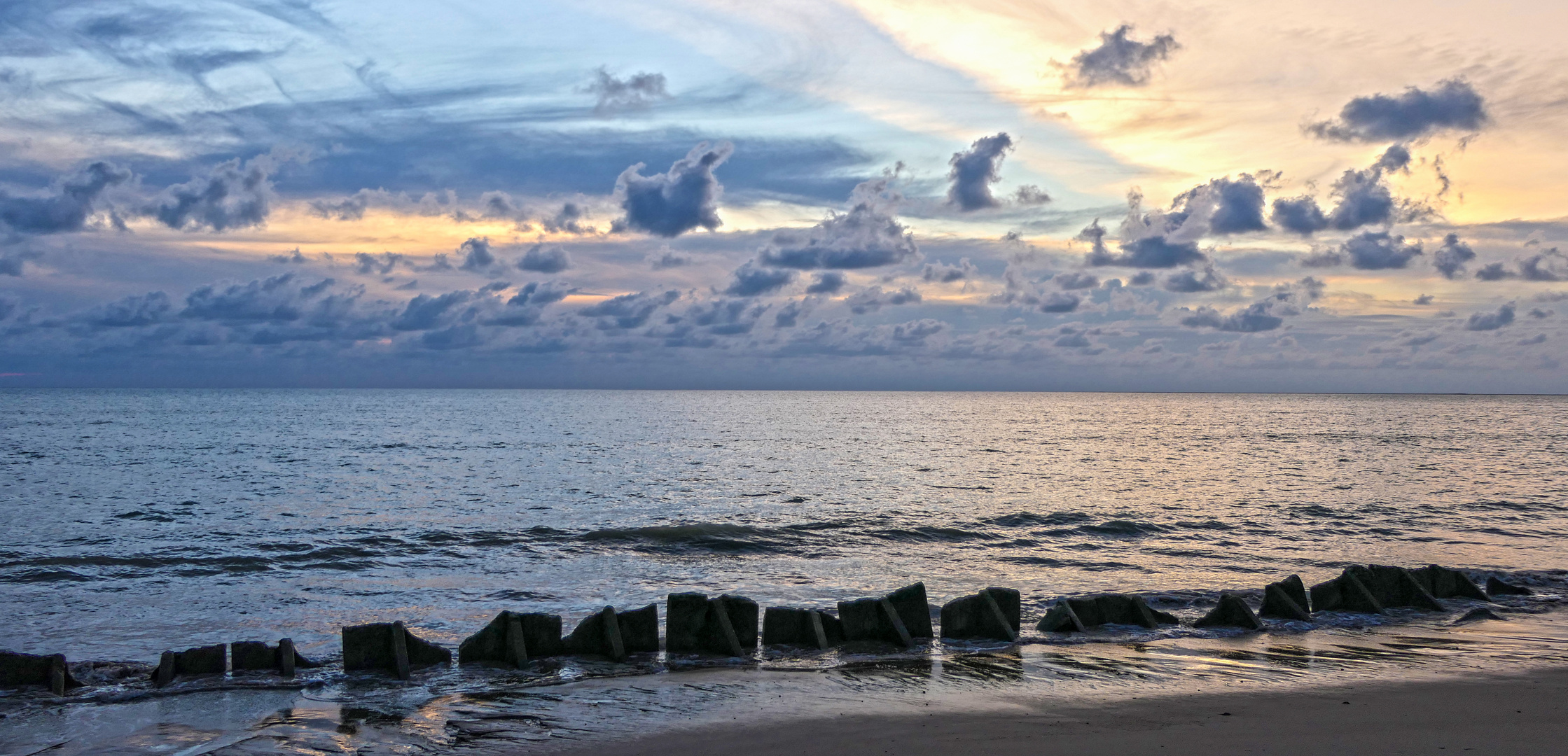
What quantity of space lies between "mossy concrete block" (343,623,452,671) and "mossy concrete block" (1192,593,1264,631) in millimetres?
13026

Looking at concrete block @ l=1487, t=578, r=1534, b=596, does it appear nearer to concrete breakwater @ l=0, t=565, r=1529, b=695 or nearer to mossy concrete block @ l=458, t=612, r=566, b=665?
concrete breakwater @ l=0, t=565, r=1529, b=695

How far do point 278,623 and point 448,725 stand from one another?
994 centimetres

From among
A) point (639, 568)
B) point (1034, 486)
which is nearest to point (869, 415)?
point (1034, 486)

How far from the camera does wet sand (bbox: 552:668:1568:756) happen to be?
10.1 meters

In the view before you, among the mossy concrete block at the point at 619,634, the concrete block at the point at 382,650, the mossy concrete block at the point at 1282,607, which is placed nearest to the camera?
the concrete block at the point at 382,650

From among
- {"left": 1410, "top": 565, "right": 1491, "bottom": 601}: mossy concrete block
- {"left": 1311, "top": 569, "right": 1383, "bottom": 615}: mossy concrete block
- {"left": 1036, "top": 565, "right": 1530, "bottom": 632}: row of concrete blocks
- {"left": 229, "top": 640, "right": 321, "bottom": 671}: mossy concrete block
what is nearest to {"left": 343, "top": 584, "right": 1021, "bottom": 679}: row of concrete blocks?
{"left": 229, "top": 640, "right": 321, "bottom": 671}: mossy concrete block

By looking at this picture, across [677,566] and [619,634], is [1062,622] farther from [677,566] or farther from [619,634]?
[677,566]

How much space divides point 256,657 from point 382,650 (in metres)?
1.65

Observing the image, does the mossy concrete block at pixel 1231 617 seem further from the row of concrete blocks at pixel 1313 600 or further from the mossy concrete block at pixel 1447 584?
the mossy concrete block at pixel 1447 584

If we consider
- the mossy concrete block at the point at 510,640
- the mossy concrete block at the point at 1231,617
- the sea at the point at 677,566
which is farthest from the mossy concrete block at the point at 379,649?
the mossy concrete block at the point at 1231,617

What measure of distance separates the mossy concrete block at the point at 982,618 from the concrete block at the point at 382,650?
808cm

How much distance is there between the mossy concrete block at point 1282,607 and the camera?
17.2 meters

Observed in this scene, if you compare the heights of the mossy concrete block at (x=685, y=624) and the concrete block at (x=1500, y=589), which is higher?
the mossy concrete block at (x=685, y=624)

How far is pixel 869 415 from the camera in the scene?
18625 centimetres
